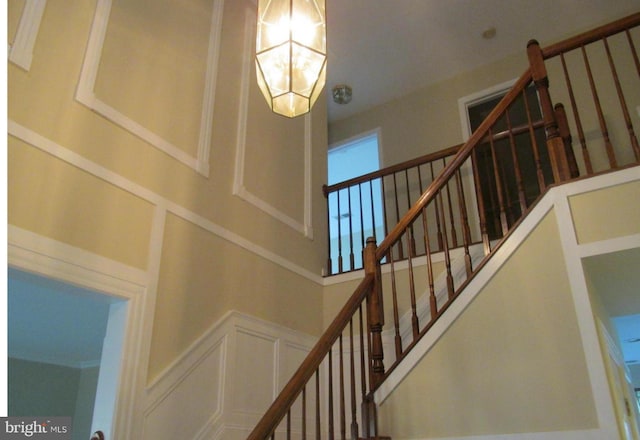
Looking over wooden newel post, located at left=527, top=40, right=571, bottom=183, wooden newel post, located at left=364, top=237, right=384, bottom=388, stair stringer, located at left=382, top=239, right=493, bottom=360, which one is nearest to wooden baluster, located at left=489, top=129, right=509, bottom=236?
wooden newel post, located at left=527, top=40, right=571, bottom=183

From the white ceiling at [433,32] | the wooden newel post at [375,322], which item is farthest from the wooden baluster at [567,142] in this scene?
the white ceiling at [433,32]

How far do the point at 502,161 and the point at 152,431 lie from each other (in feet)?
13.8

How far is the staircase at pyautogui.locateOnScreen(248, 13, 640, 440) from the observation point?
263 centimetres

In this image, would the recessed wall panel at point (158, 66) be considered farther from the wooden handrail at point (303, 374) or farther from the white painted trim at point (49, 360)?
the white painted trim at point (49, 360)

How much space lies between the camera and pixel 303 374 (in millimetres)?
2354

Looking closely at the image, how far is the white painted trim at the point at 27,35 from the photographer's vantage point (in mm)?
2543

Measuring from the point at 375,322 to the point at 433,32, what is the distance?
12.2 feet

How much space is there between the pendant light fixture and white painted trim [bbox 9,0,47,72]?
1.28 metres

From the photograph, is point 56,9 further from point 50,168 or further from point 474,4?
point 474,4

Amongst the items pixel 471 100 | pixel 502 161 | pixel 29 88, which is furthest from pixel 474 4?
pixel 29 88

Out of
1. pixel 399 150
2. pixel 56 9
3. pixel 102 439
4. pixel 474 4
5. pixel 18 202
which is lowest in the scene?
pixel 102 439

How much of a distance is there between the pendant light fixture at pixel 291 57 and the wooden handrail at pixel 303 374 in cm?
111

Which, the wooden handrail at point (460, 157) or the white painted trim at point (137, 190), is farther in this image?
the wooden handrail at point (460, 157)

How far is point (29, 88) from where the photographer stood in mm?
2576
